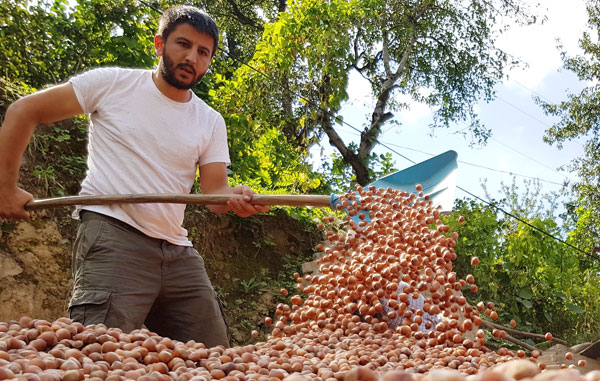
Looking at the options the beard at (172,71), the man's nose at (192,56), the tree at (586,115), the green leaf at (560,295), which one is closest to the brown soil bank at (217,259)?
the beard at (172,71)

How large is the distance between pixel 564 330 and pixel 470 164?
7410 millimetres

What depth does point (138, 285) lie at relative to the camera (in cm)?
193

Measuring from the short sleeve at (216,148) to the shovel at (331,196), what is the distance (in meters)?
0.44

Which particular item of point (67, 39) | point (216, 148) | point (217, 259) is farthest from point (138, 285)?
point (67, 39)

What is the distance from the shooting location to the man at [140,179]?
1.91 m

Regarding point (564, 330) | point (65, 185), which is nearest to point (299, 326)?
point (65, 185)

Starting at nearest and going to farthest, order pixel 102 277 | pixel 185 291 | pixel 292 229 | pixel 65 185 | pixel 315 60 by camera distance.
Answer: pixel 102 277, pixel 185 291, pixel 65 185, pixel 292 229, pixel 315 60

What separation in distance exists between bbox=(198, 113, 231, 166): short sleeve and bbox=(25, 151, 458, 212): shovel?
1.43ft

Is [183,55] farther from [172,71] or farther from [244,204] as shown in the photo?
[244,204]

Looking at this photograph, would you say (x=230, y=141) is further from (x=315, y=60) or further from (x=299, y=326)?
(x=299, y=326)

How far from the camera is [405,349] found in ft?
5.15

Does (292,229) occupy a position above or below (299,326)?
above

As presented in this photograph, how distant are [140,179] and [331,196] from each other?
73 cm

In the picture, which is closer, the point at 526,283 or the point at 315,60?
the point at 526,283
